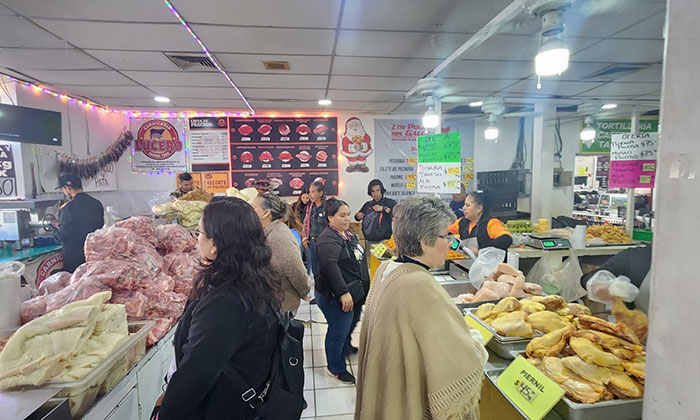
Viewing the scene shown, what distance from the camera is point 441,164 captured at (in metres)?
3.53

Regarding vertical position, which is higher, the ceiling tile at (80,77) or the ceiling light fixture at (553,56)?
the ceiling tile at (80,77)

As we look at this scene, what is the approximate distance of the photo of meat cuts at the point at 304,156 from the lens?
21.8ft

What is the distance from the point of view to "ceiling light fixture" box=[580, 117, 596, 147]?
6.21 meters

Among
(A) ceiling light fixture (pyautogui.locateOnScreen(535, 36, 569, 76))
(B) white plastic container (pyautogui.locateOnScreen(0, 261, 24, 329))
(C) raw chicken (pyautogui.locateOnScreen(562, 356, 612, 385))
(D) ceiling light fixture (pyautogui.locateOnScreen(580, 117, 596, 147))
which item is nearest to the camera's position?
(C) raw chicken (pyautogui.locateOnScreen(562, 356, 612, 385))

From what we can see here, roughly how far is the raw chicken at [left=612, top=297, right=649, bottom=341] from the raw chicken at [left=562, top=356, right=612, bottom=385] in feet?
1.06

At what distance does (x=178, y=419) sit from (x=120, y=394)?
19.5 inches

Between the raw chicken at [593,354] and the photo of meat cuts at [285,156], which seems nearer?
the raw chicken at [593,354]

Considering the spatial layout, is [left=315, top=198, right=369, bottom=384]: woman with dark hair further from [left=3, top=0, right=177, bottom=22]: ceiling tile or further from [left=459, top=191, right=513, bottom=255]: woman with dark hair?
[left=3, top=0, right=177, bottom=22]: ceiling tile

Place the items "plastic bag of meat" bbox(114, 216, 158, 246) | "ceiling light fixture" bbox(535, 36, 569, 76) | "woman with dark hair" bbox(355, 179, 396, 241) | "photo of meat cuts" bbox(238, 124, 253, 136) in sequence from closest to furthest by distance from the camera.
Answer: "ceiling light fixture" bbox(535, 36, 569, 76) < "plastic bag of meat" bbox(114, 216, 158, 246) < "woman with dark hair" bbox(355, 179, 396, 241) < "photo of meat cuts" bbox(238, 124, 253, 136)

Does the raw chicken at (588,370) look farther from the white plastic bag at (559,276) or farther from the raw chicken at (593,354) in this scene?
the white plastic bag at (559,276)

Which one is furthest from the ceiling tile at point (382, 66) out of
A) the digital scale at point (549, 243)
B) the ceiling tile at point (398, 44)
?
the digital scale at point (549, 243)

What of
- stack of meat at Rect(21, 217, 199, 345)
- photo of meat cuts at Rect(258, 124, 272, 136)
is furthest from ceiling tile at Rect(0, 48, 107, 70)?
photo of meat cuts at Rect(258, 124, 272, 136)

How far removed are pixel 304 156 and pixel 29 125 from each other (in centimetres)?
394

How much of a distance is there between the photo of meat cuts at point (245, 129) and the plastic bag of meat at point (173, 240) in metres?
4.08
